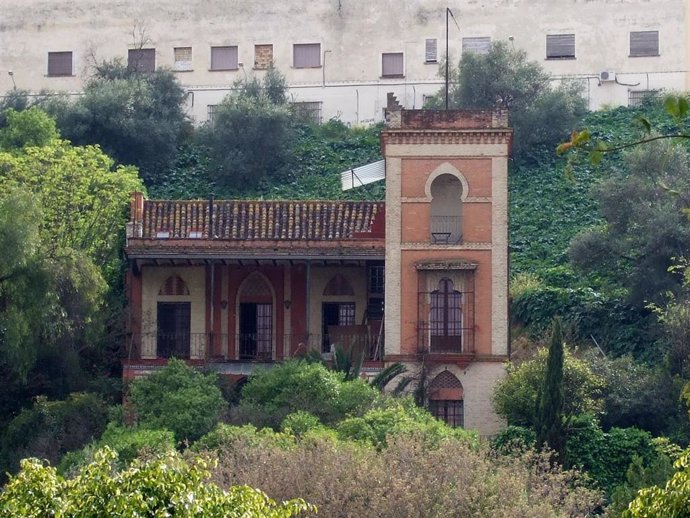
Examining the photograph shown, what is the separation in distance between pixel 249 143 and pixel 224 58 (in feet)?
24.0

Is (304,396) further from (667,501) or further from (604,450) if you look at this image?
(667,501)

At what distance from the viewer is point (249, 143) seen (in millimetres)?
62781

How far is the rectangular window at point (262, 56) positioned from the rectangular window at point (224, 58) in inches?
28.5

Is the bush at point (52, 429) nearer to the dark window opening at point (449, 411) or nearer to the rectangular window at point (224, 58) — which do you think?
the dark window opening at point (449, 411)

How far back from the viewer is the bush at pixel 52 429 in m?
39.7

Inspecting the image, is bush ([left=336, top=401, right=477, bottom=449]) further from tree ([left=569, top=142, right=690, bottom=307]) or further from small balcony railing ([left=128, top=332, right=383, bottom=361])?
tree ([left=569, top=142, right=690, bottom=307])

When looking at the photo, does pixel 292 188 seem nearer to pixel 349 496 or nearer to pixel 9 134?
pixel 9 134

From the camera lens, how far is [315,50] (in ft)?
226

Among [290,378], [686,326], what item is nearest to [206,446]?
[290,378]

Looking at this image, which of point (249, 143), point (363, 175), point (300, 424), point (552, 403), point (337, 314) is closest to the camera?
point (300, 424)

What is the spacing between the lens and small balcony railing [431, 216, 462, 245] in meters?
44.5

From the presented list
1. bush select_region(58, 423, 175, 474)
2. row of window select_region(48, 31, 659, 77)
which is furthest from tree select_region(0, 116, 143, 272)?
row of window select_region(48, 31, 659, 77)

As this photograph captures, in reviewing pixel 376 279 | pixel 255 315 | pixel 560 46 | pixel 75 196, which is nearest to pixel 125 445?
pixel 255 315

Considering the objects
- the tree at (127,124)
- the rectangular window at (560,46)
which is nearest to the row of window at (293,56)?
the rectangular window at (560,46)
